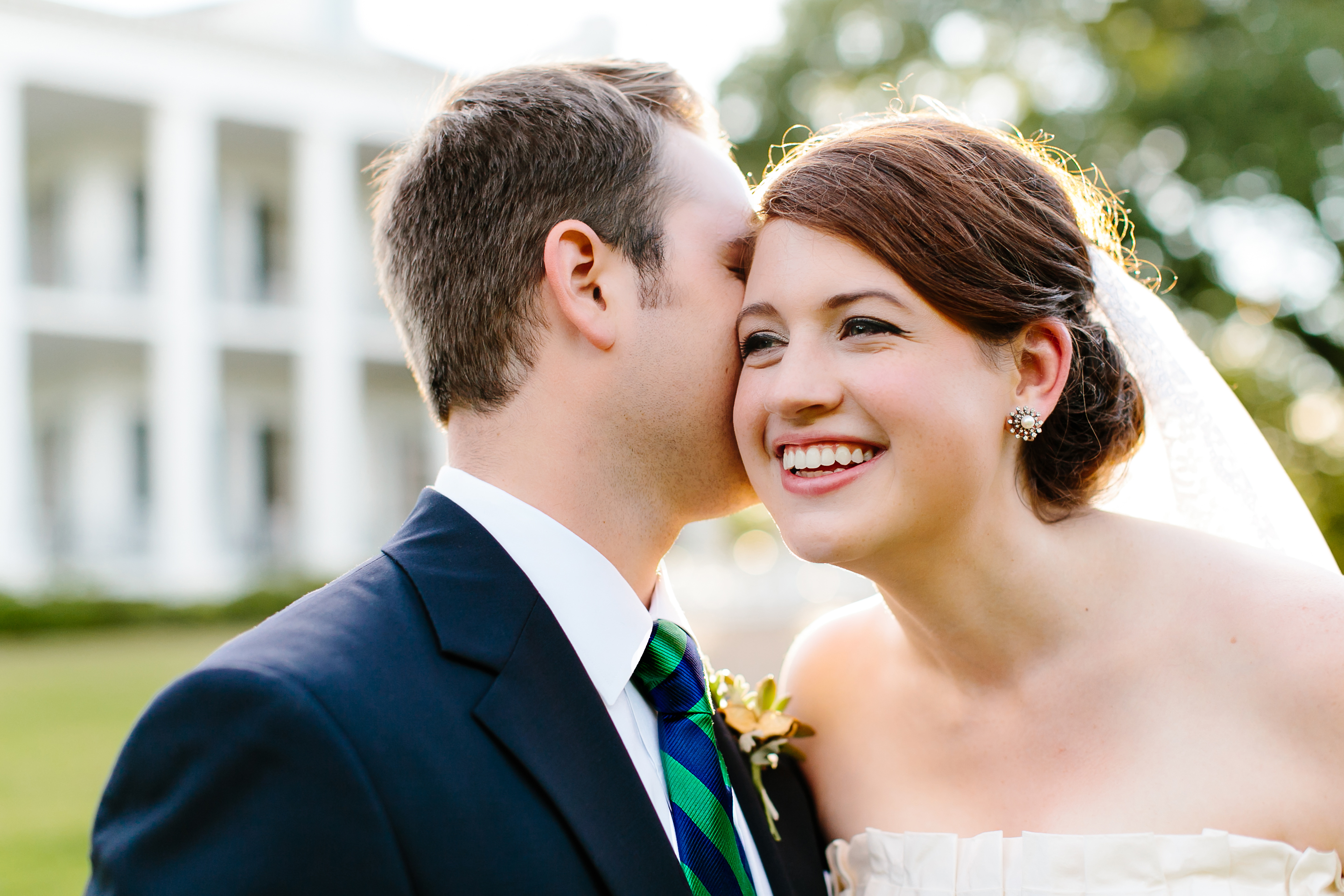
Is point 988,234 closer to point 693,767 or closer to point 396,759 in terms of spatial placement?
point 693,767

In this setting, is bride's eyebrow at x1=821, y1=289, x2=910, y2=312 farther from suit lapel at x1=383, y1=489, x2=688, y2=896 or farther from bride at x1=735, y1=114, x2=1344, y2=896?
suit lapel at x1=383, y1=489, x2=688, y2=896

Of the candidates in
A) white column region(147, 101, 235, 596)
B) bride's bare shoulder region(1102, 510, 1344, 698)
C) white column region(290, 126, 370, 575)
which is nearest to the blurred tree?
white column region(290, 126, 370, 575)

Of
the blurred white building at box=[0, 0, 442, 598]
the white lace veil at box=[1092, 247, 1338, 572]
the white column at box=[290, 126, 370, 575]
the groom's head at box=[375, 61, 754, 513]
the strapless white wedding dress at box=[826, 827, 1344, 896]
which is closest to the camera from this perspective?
the strapless white wedding dress at box=[826, 827, 1344, 896]

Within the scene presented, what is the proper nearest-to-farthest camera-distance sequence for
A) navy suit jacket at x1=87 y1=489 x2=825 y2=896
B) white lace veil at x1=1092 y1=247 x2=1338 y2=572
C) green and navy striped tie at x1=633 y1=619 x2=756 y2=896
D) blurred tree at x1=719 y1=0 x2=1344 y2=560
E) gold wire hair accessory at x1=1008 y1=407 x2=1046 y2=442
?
navy suit jacket at x1=87 y1=489 x2=825 y2=896 < green and navy striped tie at x1=633 y1=619 x2=756 y2=896 < gold wire hair accessory at x1=1008 y1=407 x2=1046 y2=442 < white lace veil at x1=1092 y1=247 x2=1338 y2=572 < blurred tree at x1=719 y1=0 x2=1344 y2=560

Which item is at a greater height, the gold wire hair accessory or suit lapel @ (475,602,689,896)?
the gold wire hair accessory

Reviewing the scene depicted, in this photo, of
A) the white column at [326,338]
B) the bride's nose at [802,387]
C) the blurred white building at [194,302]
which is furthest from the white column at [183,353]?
the bride's nose at [802,387]

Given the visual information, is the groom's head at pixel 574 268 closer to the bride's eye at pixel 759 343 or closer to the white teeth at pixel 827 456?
the bride's eye at pixel 759 343

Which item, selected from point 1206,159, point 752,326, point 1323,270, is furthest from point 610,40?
point 752,326

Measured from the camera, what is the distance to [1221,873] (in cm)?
243

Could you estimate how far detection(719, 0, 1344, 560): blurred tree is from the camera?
16938mm

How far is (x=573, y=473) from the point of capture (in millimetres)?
2463

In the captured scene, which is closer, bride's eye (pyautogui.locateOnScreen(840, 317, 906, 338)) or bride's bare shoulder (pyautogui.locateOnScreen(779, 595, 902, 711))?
bride's eye (pyautogui.locateOnScreen(840, 317, 906, 338))

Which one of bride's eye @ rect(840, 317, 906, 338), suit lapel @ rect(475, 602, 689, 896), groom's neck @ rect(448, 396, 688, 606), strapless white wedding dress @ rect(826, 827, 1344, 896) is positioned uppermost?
bride's eye @ rect(840, 317, 906, 338)

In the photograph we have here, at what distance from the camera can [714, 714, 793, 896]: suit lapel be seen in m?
2.41
